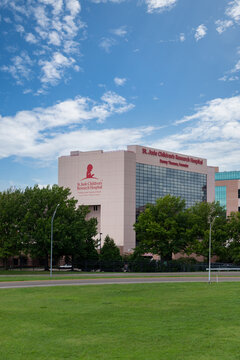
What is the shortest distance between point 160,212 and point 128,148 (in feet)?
131

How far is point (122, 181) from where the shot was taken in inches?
4532

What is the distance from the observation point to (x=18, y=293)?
32875mm

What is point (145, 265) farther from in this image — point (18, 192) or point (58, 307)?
point (58, 307)

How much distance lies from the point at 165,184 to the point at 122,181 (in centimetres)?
1506

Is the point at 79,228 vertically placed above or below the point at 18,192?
below

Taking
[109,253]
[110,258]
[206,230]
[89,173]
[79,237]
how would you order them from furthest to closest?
[89,173], [109,253], [110,258], [206,230], [79,237]

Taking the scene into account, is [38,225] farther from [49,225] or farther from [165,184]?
[165,184]

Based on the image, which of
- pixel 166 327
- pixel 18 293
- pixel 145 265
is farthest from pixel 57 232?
pixel 166 327

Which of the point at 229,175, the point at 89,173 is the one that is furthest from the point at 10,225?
the point at 229,175

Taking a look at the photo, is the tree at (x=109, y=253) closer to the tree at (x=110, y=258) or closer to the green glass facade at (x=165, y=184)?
the tree at (x=110, y=258)

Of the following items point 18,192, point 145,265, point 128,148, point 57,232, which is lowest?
point 145,265

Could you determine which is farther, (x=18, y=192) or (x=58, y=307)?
(x=18, y=192)

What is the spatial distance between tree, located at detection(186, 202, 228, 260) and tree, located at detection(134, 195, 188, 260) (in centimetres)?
165

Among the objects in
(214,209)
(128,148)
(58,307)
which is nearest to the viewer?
(58,307)
